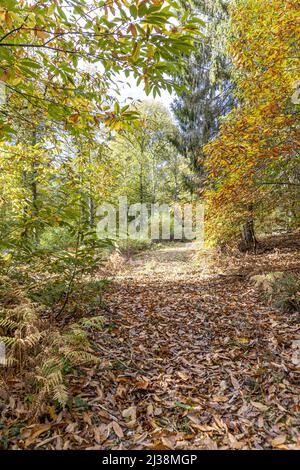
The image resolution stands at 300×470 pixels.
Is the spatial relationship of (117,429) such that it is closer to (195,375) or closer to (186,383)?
(186,383)

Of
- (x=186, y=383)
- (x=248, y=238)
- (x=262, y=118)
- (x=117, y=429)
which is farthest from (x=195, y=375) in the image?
(x=248, y=238)

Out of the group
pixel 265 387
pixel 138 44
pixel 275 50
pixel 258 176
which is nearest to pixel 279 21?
pixel 275 50

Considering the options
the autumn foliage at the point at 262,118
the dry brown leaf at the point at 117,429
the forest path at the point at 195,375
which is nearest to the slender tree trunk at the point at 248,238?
the autumn foliage at the point at 262,118

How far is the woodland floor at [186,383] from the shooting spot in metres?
1.72

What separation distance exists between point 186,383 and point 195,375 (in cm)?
14

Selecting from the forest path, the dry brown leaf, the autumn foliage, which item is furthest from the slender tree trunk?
the dry brown leaf

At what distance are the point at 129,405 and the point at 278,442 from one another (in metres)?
1.09

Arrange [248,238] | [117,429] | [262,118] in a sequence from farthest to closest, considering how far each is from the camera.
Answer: [248,238] → [262,118] → [117,429]

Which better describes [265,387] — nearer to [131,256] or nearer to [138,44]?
[138,44]

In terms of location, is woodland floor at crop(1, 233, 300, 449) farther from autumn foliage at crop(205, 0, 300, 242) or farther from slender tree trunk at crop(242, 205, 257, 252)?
slender tree trunk at crop(242, 205, 257, 252)

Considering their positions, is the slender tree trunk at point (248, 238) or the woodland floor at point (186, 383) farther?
the slender tree trunk at point (248, 238)

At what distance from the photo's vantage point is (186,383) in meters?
2.27

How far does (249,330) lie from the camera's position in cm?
303

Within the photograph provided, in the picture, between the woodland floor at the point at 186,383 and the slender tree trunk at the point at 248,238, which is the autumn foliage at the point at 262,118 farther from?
the slender tree trunk at the point at 248,238
